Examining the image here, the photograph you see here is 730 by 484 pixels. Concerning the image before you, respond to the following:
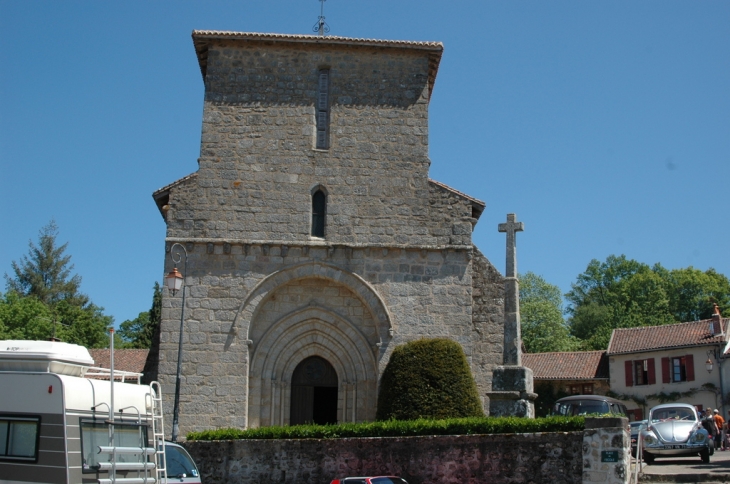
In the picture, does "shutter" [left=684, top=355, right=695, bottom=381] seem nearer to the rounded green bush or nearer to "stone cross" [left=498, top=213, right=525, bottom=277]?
the rounded green bush

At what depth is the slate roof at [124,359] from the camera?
37.9 metres

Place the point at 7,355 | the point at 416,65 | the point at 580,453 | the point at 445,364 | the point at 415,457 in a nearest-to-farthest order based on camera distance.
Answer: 1. the point at 7,355
2. the point at 580,453
3. the point at 415,457
4. the point at 445,364
5. the point at 416,65

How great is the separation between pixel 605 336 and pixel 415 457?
47559mm

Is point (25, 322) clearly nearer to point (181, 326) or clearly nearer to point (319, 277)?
point (181, 326)

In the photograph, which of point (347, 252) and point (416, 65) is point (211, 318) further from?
point (416, 65)

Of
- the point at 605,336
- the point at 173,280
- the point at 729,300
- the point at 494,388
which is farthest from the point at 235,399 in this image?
the point at 729,300

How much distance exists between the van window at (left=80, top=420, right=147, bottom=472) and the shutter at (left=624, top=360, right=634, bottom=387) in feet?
126

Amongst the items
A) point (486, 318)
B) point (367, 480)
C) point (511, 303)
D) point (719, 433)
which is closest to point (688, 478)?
point (511, 303)

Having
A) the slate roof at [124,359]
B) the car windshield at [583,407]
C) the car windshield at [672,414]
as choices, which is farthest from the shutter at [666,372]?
the slate roof at [124,359]

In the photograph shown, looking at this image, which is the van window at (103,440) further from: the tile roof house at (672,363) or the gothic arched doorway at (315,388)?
the tile roof house at (672,363)

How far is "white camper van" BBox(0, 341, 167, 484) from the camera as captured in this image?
895cm

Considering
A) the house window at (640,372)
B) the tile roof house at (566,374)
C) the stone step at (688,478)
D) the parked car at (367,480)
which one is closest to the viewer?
the parked car at (367,480)

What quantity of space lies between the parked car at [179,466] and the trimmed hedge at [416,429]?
380 cm

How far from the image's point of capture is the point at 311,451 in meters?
16.4
